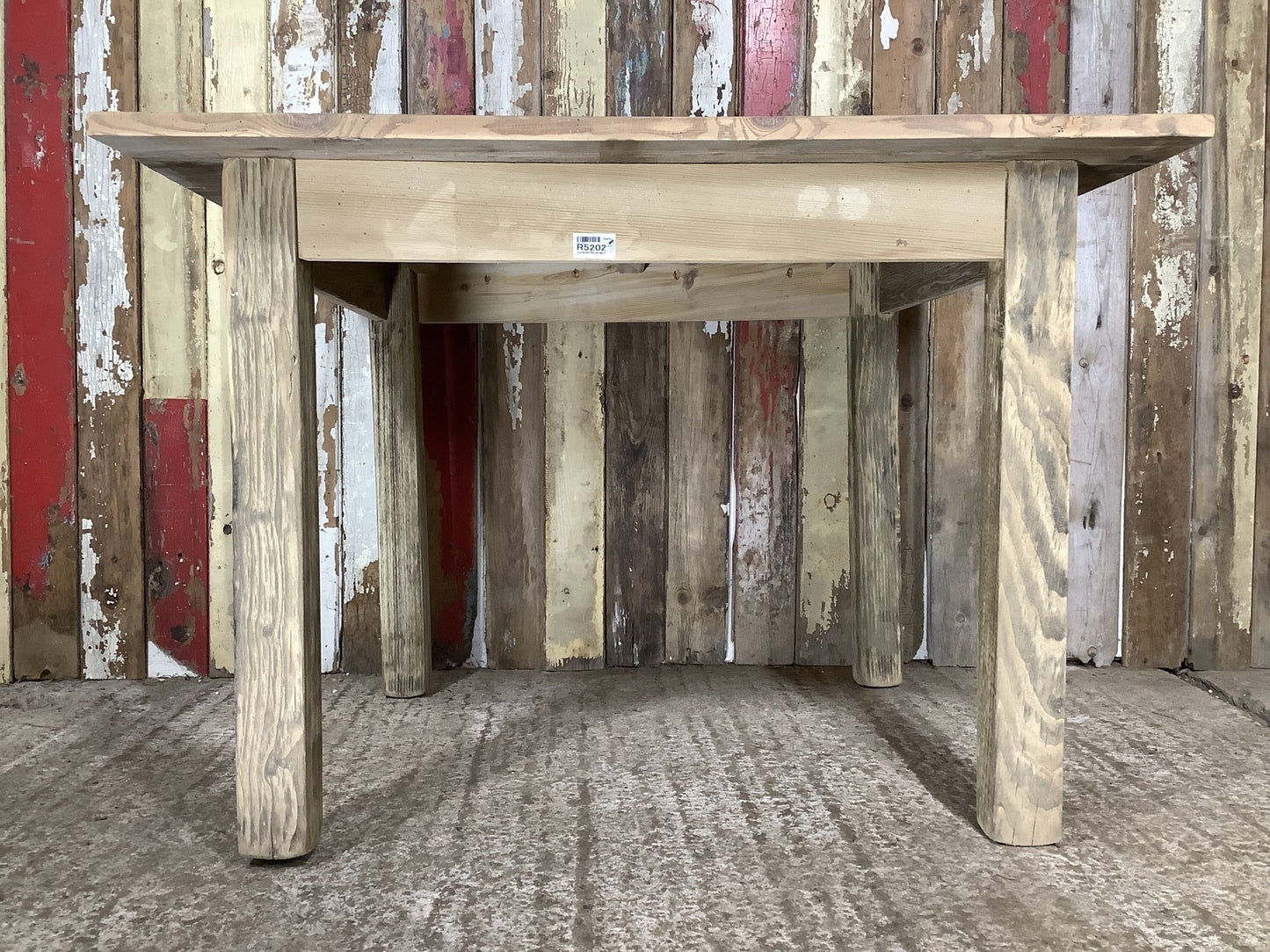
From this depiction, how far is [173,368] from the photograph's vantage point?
1.70 metres

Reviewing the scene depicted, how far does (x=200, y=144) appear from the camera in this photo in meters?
0.91

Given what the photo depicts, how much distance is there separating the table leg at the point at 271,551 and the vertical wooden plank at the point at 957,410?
1.22m

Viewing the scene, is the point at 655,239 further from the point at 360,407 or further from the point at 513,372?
the point at 360,407

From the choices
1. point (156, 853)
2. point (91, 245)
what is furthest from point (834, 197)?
point (91, 245)

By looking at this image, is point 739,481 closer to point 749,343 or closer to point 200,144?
point 749,343

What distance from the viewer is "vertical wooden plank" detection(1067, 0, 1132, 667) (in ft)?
5.64

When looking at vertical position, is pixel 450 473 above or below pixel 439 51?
below

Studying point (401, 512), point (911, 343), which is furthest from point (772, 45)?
point (401, 512)

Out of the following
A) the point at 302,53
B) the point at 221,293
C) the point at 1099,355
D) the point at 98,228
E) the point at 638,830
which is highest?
the point at 302,53

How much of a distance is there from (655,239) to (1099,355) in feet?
3.83

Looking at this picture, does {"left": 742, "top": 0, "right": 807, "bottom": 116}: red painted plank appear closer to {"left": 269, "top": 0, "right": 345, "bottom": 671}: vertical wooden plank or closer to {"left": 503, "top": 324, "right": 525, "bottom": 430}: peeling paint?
{"left": 503, "top": 324, "right": 525, "bottom": 430}: peeling paint

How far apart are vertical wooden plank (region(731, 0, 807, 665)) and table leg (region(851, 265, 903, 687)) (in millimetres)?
164

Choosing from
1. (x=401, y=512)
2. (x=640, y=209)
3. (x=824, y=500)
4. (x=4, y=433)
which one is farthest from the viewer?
(x=824, y=500)

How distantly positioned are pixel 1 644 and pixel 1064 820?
1.81 meters
